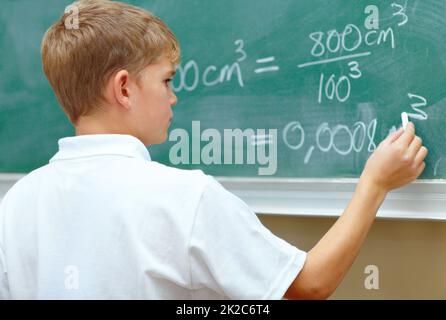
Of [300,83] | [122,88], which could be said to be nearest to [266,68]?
[300,83]

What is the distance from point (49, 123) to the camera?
1686mm

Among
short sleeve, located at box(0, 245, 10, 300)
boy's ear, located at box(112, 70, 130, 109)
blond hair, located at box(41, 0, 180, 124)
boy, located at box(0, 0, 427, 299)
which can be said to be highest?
blond hair, located at box(41, 0, 180, 124)

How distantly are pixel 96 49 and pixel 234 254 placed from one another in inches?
15.1

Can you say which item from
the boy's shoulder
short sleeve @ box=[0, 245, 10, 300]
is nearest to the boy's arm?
the boy's shoulder

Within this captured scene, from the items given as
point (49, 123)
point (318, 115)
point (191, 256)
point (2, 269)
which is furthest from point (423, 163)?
point (49, 123)

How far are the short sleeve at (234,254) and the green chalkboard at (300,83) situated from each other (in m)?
0.39

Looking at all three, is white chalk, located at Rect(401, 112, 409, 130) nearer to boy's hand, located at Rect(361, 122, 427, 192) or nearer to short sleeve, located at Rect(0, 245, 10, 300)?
boy's hand, located at Rect(361, 122, 427, 192)

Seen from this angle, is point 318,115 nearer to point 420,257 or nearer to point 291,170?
point 291,170

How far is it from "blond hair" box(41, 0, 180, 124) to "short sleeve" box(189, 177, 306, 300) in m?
0.25

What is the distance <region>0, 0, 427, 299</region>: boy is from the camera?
3.10 ft

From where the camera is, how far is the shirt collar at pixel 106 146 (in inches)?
40.0

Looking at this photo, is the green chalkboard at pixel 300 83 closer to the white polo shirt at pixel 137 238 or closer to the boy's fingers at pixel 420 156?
the boy's fingers at pixel 420 156

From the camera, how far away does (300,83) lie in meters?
1.36

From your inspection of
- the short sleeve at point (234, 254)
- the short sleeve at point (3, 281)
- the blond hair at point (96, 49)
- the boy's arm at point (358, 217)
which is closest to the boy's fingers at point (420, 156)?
the boy's arm at point (358, 217)
